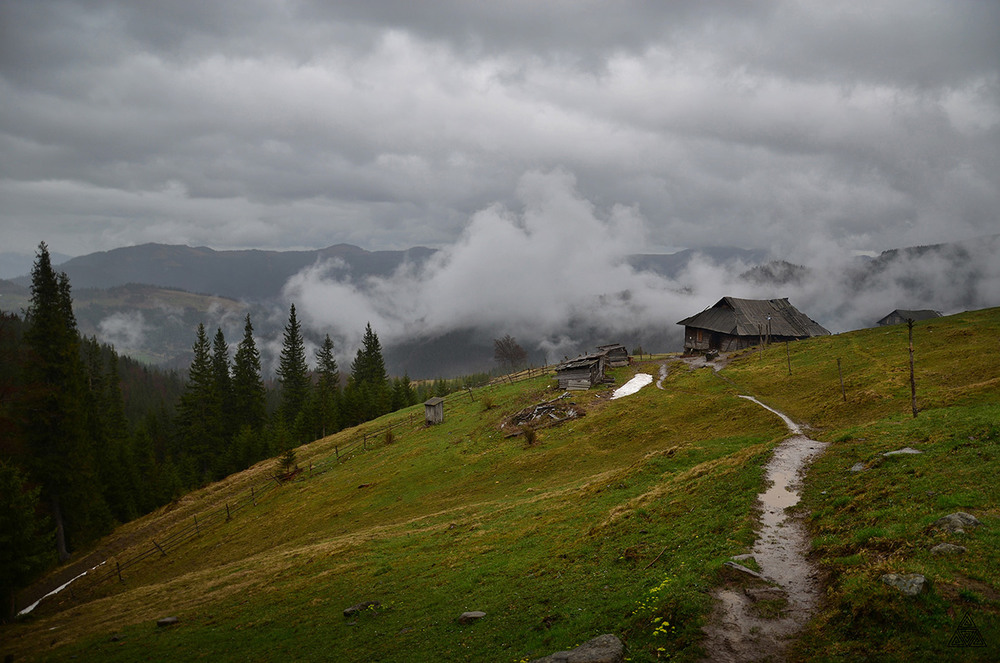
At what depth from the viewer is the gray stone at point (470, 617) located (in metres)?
18.5

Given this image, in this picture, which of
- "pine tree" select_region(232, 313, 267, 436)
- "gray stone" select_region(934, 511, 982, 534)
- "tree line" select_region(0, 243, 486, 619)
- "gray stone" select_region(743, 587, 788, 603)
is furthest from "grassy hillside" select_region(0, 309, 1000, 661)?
"pine tree" select_region(232, 313, 267, 436)

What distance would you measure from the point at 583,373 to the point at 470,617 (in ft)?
165

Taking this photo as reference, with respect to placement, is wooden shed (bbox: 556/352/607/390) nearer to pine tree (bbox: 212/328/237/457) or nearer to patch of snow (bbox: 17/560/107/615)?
patch of snow (bbox: 17/560/107/615)

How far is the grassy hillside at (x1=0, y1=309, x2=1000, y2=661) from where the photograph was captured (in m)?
14.2

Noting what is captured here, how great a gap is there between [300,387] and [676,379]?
89.7m

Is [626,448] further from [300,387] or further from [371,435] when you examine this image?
[300,387]

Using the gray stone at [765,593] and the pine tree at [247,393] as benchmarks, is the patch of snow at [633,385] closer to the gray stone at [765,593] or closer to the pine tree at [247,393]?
the gray stone at [765,593]

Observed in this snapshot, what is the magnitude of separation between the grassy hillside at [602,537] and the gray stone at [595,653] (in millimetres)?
438

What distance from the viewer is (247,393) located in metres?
109

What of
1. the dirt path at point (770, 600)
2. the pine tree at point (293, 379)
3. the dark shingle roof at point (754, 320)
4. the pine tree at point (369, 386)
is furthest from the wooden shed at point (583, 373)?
the pine tree at point (293, 379)

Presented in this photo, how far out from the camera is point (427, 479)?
159ft

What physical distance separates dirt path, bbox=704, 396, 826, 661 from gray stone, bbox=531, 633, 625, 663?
7.15 ft

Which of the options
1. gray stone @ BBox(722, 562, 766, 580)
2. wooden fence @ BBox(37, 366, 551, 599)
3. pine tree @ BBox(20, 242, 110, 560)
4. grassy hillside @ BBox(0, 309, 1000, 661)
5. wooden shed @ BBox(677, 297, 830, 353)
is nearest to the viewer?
grassy hillside @ BBox(0, 309, 1000, 661)

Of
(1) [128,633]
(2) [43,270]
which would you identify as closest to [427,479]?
(1) [128,633]
